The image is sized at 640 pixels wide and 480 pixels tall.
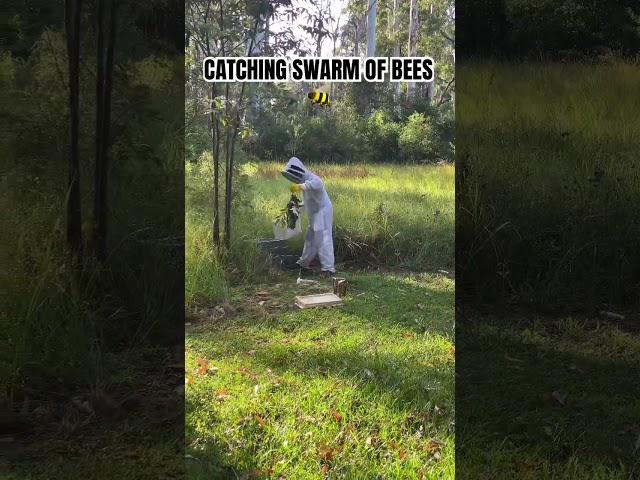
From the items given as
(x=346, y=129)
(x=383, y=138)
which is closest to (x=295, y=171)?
(x=346, y=129)

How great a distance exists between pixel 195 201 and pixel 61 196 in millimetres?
888

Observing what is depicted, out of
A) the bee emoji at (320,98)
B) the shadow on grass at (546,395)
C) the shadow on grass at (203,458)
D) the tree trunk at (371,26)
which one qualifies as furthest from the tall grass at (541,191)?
the shadow on grass at (203,458)

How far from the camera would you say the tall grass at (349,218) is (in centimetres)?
300

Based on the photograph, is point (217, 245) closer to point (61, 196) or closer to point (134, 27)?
point (61, 196)

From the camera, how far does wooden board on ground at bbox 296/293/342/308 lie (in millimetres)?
3039

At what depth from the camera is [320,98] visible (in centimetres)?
295

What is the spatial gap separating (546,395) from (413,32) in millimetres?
Result: 2046

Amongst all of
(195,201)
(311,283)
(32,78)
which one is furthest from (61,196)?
(311,283)

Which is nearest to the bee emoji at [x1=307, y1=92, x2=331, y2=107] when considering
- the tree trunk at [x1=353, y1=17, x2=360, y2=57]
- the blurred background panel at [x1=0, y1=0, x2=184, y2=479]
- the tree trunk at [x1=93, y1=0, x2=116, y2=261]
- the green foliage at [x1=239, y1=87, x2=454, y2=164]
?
the green foliage at [x1=239, y1=87, x2=454, y2=164]

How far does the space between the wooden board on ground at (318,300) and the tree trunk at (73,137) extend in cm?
124

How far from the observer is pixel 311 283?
10.1ft

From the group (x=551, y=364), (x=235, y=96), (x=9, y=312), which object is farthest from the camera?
(x=551, y=364)

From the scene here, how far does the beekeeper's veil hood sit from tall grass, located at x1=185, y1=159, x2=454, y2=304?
0.04 meters

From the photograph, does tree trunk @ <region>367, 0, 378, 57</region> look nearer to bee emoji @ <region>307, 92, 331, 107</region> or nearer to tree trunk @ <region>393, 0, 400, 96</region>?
tree trunk @ <region>393, 0, 400, 96</region>
